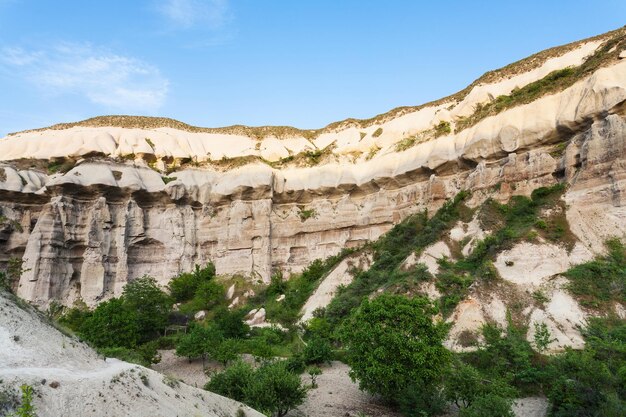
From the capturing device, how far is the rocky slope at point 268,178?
100 feet

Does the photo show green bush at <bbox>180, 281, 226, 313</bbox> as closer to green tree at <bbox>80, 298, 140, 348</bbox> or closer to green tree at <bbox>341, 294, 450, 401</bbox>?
green tree at <bbox>80, 298, 140, 348</bbox>

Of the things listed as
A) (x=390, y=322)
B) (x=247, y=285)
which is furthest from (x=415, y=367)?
(x=247, y=285)

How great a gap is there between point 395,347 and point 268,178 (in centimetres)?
3009

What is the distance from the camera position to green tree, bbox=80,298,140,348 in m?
21.9

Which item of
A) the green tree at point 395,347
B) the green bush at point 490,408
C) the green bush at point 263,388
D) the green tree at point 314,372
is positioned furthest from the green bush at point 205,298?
the green bush at point 490,408

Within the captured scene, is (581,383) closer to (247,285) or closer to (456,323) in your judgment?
(456,323)

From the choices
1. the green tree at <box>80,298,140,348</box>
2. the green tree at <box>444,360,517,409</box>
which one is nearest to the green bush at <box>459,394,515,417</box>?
the green tree at <box>444,360,517,409</box>

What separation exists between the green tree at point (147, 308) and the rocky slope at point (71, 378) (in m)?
19.2

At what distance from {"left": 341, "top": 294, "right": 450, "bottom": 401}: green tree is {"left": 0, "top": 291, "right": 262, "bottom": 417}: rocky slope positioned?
6.52 m

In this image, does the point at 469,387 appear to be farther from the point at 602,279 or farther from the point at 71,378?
the point at 602,279

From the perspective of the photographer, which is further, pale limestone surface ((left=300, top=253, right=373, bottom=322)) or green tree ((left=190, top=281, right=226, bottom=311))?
green tree ((left=190, top=281, right=226, bottom=311))

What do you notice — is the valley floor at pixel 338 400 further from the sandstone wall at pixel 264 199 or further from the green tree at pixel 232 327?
the sandstone wall at pixel 264 199

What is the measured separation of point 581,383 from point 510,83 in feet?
107

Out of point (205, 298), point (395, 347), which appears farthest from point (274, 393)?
point (205, 298)
